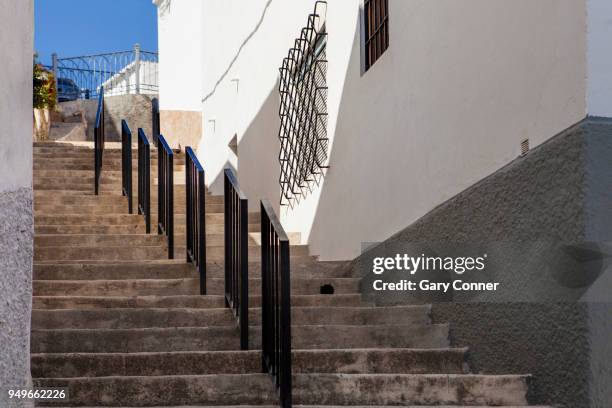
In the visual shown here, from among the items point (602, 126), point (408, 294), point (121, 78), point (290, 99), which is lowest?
point (408, 294)

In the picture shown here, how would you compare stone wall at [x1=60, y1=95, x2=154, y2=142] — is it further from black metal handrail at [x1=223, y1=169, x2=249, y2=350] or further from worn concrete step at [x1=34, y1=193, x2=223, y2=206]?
black metal handrail at [x1=223, y1=169, x2=249, y2=350]

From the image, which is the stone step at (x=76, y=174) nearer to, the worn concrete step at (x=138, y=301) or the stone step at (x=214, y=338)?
the worn concrete step at (x=138, y=301)

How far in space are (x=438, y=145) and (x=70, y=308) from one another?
237 centimetres

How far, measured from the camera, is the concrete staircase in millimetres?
3996

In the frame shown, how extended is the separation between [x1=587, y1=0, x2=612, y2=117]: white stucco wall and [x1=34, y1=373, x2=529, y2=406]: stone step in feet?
4.27

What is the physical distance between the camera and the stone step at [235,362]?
13.7ft

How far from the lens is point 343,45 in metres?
7.12

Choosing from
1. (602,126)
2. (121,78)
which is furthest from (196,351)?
(121,78)

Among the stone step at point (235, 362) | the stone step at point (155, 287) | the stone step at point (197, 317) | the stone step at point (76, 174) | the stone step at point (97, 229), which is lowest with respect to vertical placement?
the stone step at point (235, 362)

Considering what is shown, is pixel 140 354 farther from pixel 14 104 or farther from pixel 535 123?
pixel 535 123

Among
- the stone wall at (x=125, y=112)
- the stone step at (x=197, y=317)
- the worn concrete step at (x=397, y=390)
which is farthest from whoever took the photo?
the stone wall at (x=125, y=112)

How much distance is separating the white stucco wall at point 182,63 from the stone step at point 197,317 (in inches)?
412

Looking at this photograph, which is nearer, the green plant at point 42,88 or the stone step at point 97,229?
the stone step at point 97,229

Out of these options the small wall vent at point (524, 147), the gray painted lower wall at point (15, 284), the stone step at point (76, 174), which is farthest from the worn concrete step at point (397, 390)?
the stone step at point (76, 174)
